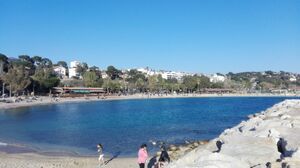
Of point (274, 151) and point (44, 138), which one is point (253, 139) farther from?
point (44, 138)

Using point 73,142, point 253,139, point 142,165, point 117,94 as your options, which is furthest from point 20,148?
point 117,94

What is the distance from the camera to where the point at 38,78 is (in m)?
148

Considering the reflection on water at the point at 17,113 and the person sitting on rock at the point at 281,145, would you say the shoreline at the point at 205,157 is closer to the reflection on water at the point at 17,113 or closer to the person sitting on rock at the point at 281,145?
the person sitting on rock at the point at 281,145

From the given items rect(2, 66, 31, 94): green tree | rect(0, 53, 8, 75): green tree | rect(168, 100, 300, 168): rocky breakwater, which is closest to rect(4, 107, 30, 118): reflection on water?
rect(2, 66, 31, 94): green tree

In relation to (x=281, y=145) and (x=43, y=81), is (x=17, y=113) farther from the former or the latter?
(x=281, y=145)

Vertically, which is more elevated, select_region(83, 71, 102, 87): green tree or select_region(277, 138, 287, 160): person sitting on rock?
select_region(83, 71, 102, 87): green tree

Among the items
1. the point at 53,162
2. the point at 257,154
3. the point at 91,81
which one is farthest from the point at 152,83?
the point at 257,154

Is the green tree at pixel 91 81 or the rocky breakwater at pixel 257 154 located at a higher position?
the green tree at pixel 91 81

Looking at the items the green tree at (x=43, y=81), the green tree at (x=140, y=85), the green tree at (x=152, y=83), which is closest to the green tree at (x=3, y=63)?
the green tree at (x=43, y=81)

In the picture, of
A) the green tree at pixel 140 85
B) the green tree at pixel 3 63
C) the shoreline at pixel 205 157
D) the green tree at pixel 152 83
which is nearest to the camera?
the shoreline at pixel 205 157

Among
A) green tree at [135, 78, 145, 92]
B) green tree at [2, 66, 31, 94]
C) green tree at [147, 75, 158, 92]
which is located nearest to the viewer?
green tree at [2, 66, 31, 94]

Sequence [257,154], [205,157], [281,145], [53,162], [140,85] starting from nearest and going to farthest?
[205,157], [257,154], [281,145], [53,162], [140,85]

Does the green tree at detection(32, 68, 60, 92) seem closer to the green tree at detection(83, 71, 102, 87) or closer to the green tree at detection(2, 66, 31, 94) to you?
the green tree at detection(2, 66, 31, 94)

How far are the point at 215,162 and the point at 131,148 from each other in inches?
893
